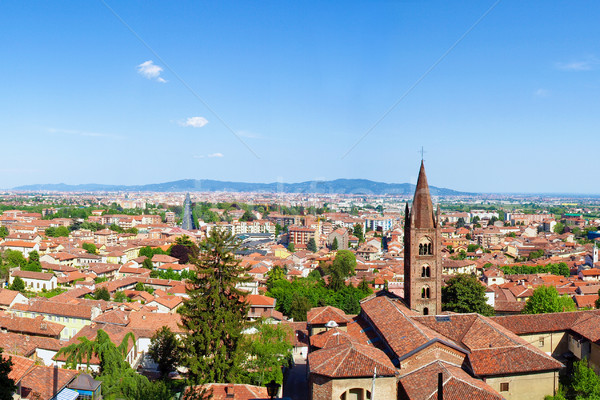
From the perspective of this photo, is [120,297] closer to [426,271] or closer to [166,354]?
[166,354]

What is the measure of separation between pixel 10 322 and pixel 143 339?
8149 millimetres

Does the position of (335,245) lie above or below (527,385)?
below

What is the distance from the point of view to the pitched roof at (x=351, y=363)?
44.7 ft

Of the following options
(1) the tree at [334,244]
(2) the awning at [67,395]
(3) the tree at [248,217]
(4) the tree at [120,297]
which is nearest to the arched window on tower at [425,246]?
(2) the awning at [67,395]

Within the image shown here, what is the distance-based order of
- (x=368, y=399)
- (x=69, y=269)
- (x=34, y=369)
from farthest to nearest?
→ (x=69, y=269)
(x=34, y=369)
(x=368, y=399)

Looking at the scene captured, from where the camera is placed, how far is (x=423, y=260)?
2078cm

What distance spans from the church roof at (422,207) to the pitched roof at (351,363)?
26.7 feet

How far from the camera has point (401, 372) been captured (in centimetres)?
1456

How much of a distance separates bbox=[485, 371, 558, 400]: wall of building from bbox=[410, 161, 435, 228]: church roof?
7.83 meters

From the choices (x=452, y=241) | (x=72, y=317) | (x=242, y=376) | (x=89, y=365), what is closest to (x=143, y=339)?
(x=89, y=365)

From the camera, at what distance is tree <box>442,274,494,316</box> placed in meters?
25.2

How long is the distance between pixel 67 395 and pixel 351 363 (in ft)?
32.2

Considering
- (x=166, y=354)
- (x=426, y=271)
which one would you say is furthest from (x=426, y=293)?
(x=166, y=354)

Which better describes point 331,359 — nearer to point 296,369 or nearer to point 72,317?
point 296,369
